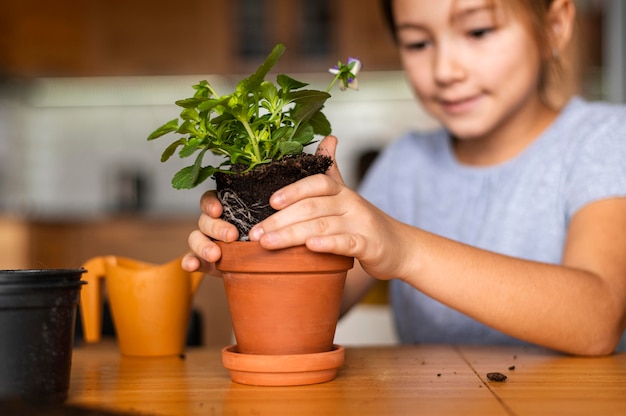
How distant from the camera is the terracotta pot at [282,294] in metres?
0.78

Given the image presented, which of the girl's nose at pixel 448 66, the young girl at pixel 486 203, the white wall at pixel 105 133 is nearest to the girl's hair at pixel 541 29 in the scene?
the young girl at pixel 486 203

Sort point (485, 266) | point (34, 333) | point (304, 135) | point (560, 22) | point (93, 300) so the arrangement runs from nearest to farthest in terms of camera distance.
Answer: point (34, 333) → point (304, 135) → point (485, 266) → point (93, 300) → point (560, 22)

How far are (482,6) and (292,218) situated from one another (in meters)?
0.69

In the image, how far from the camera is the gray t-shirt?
1.33 meters

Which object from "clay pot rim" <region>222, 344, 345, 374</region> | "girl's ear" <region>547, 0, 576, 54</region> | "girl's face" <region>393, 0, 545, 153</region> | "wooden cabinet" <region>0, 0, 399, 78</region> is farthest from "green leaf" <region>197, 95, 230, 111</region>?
"wooden cabinet" <region>0, 0, 399, 78</region>

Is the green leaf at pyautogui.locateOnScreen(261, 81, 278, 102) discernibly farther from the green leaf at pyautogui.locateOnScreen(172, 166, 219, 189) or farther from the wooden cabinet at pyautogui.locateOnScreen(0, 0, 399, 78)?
the wooden cabinet at pyautogui.locateOnScreen(0, 0, 399, 78)

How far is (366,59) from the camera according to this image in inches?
180

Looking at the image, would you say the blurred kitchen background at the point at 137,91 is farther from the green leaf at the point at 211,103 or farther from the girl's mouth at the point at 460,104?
the green leaf at the point at 211,103

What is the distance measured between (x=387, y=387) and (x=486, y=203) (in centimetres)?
83

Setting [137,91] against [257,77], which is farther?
[137,91]

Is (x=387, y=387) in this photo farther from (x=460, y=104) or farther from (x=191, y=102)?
(x=460, y=104)

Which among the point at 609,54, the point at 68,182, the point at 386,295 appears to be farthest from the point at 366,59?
the point at 386,295

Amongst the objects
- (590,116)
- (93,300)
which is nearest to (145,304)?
(93,300)

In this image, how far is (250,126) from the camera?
800mm
